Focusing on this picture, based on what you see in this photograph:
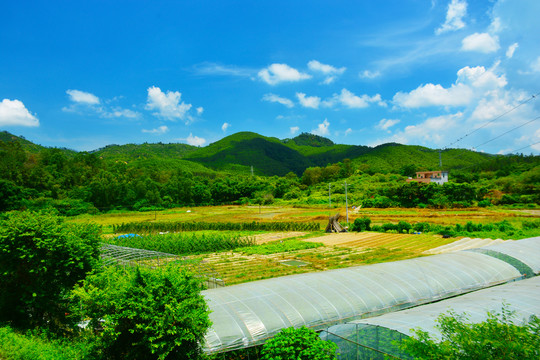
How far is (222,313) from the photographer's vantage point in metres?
9.33

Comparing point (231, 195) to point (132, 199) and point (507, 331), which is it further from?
point (507, 331)

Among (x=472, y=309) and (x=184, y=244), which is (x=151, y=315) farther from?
(x=184, y=244)

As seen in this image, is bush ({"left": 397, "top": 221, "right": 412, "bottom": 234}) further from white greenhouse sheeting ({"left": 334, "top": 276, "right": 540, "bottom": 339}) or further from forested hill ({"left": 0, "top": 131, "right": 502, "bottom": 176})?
forested hill ({"left": 0, "top": 131, "right": 502, "bottom": 176})

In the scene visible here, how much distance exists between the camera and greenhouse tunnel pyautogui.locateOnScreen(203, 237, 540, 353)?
29.7 feet

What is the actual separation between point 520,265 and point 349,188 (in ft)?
218

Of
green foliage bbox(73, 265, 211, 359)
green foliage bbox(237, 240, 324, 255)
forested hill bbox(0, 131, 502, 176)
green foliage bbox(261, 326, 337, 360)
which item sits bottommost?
green foliage bbox(237, 240, 324, 255)

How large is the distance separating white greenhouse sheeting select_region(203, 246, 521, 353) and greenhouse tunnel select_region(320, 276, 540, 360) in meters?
1.72

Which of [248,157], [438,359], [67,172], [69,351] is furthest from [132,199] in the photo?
[248,157]

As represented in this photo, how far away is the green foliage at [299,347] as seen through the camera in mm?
6859

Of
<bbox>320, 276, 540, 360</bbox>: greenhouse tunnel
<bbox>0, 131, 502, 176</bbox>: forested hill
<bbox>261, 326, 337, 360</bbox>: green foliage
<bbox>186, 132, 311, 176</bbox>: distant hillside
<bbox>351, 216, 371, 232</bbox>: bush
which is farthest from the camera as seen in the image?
<bbox>186, 132, 311, 176</bbox>: distant hillside

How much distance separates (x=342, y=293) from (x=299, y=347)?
4.72m

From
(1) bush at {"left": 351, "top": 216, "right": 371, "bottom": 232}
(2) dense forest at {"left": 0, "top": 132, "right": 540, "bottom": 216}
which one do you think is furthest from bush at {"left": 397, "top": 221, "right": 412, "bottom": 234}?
(2) dense forest at {"left": 0, "top": 132, "right": 540, "bottom": 216}

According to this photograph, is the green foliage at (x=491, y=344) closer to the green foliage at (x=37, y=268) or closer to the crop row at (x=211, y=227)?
the green foliage at (x=37, y=268)

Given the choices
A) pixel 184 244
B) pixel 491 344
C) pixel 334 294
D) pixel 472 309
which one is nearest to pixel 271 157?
pixel 184 244
